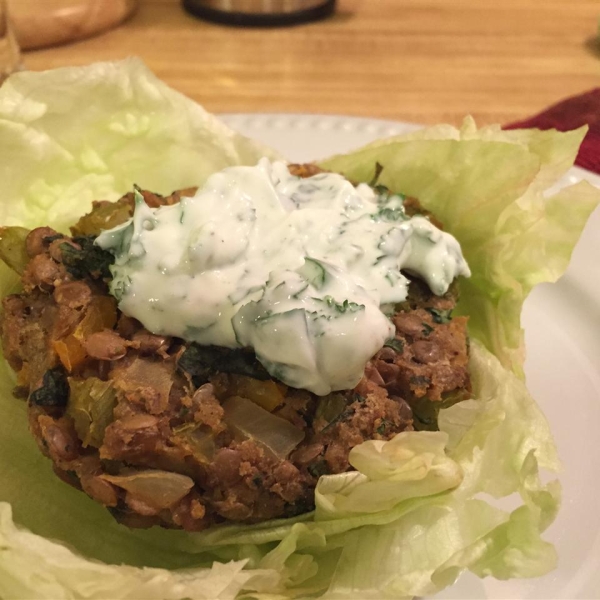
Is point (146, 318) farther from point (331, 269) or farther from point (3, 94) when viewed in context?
point (3, 94)

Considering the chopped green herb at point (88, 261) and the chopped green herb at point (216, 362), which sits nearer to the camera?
the chopped green herb at point (216, 362)

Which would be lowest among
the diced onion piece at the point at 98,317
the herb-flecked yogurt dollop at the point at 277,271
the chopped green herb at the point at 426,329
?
the chopped green herb at the point at 426,329

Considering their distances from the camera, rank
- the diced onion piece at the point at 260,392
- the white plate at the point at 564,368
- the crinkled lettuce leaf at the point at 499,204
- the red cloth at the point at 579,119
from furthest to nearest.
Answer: the red cloth at the point at 579,119
the crinkled lettuce leaf at the point at 499,204
the white plate at the point at 564,368
the diced onion piece at the point at 260,392

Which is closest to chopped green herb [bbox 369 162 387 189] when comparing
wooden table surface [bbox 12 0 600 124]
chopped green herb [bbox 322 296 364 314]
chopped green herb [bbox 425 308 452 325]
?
chopped green herb [bbox 425 308 452 325]

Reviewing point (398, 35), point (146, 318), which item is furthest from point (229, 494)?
point (398, 35)

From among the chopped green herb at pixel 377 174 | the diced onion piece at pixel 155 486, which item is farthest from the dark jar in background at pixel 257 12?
the diced onion piece at pixel 155 486

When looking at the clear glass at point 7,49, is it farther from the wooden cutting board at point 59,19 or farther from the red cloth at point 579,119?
the red cloth at point 579,119

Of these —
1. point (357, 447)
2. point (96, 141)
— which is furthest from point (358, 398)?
point (96, 141)
